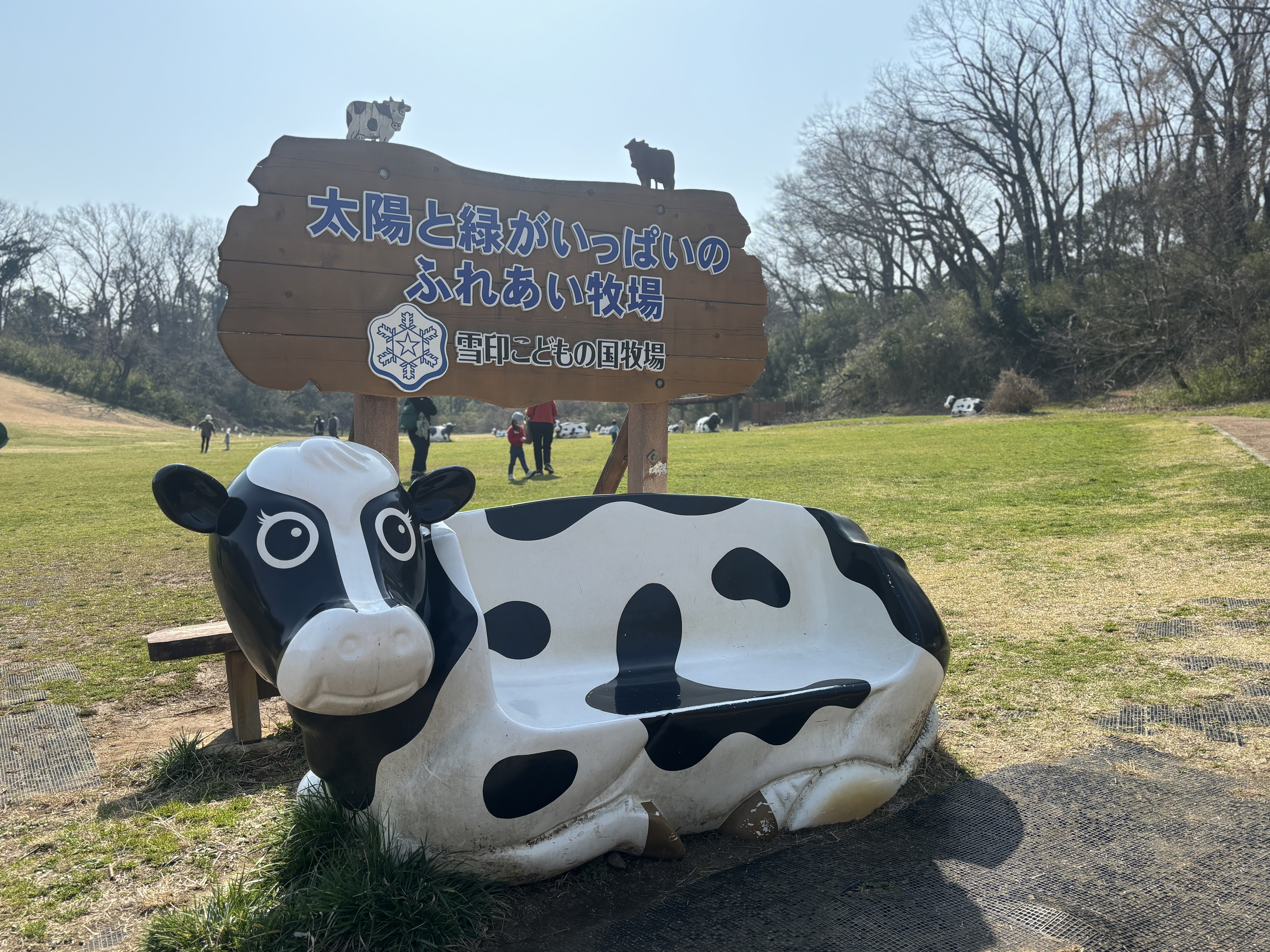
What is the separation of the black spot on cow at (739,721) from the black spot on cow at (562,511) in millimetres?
769

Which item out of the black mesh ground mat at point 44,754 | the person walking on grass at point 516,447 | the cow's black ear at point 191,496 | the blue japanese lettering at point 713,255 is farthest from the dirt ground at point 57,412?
the cow's black ear at point 191,496

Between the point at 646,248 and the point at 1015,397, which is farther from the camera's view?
the point at 1015,397

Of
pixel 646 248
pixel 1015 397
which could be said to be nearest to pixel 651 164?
pixel 646 248

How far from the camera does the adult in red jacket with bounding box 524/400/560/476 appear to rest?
535 inches

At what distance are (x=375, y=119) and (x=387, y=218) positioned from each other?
0.54 m

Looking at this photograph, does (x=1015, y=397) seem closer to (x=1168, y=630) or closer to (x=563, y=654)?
(x=1168, y=630)

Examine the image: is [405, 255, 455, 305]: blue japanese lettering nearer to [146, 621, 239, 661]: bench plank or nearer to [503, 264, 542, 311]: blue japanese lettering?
[503, 264, 542, 311]: blue japanese lettering

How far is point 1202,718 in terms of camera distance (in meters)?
3.42

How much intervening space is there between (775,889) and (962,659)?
8.10 ft

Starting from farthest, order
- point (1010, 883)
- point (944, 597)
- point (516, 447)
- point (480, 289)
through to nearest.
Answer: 1. point (516, 447)
2. point (944, 597)
3. point (480, 289)
4. point (1010, 883)

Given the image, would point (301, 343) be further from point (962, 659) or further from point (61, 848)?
point (962, 659)

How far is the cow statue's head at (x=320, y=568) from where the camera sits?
1800mm

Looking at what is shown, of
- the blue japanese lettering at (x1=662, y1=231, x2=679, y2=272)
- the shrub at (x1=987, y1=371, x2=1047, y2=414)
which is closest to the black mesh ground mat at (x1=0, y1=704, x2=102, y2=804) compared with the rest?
the blue japanese lettering at (x1=662, y1=231, x2=679, y2=272)

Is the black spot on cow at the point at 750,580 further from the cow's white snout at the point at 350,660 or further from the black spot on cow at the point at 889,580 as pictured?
the cow's white snout at the point at 350,660
